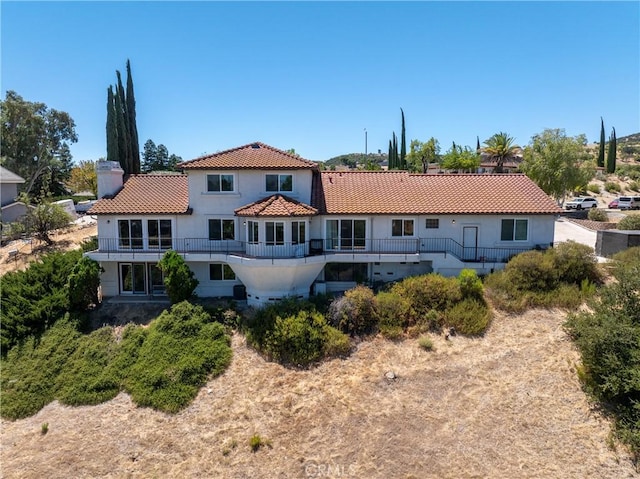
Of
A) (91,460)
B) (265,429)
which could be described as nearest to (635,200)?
(265,429)

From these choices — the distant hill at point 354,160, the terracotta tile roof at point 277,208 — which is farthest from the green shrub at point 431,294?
the distant hill at point 354,160

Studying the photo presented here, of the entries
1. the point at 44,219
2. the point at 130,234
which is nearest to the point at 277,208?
the point at 130,234

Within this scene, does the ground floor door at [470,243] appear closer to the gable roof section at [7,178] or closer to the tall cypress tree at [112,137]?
the tall cypress tree at [112,137]

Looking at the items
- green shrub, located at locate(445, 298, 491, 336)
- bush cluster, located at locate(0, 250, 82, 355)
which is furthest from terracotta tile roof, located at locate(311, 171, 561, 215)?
bush cluster, located at locate(0, 250, 82, 355)

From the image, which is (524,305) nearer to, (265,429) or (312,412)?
(312,412)

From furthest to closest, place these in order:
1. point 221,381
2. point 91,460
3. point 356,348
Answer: point 356,348, point 221,381, point 91,460
